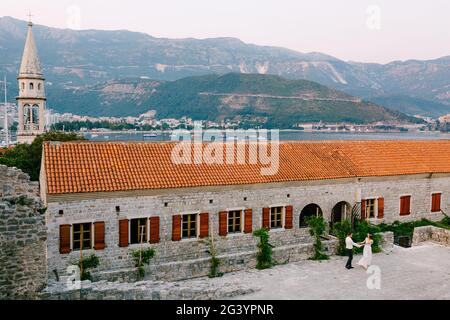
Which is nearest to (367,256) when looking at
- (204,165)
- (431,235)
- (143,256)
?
(431,235)

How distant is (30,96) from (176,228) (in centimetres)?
3395

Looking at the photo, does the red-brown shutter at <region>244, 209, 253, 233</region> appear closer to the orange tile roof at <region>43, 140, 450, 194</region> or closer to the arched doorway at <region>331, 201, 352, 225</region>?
the orange tile roof at <region>43, 140, 450, 194</region>

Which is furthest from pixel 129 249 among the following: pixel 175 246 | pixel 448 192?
pixel 448 192

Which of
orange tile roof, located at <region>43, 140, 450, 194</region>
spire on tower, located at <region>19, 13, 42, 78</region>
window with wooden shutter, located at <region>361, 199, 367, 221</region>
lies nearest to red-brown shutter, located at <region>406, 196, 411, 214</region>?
orange tile roof, located at <region>43, 140, 450, 194</region>

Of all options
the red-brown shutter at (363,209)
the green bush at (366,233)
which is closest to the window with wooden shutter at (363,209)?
the red-brown shutter at (363,209)

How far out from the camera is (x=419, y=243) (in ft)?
79.4

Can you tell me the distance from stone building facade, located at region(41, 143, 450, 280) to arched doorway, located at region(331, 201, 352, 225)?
6 centimetres

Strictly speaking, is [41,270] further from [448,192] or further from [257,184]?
[448,192]

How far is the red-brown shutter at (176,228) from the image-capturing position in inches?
829

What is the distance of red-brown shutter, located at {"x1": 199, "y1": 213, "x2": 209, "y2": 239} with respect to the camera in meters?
21.7

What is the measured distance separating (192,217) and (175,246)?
5.33 feet

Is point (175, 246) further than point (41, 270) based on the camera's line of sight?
Yes

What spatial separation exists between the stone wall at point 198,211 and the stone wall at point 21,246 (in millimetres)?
5418

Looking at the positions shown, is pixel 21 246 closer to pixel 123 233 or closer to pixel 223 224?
pixel 123 233
